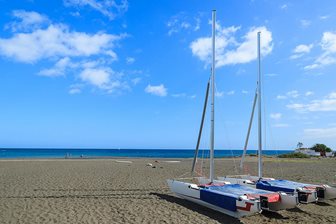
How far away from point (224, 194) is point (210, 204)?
2.91 feet

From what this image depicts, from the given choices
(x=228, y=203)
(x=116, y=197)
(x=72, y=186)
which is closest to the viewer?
(x=228, y=203)

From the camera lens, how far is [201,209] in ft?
36.8

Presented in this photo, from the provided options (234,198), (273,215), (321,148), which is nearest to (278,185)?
(273,215)

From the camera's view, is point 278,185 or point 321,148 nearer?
point 278,185

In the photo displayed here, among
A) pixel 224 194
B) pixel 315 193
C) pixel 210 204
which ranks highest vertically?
pixel 224 194

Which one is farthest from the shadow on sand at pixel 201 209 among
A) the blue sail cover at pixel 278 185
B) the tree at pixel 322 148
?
the tree at pixel 322 148

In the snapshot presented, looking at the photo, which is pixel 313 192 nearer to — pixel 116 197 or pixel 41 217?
pixel 116 197

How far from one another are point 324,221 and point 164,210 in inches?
207

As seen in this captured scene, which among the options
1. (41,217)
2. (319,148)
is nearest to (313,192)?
(41,217)

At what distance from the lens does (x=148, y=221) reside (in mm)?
9336

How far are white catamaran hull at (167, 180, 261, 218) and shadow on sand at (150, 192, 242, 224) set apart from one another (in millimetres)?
150

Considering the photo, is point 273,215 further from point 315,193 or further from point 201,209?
point 201,209

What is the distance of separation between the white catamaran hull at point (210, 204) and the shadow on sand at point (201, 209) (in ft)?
0.49

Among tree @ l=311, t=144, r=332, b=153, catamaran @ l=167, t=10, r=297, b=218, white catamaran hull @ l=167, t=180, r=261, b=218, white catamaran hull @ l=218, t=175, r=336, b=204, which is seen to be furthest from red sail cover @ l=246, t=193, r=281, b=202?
tree @ l=311, t=144, r=332, b=153
